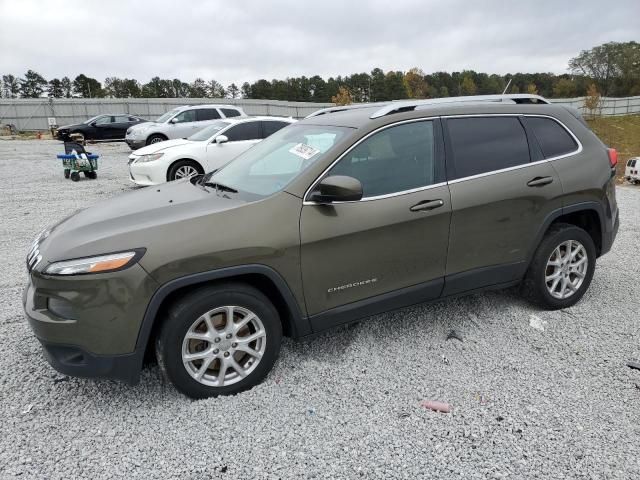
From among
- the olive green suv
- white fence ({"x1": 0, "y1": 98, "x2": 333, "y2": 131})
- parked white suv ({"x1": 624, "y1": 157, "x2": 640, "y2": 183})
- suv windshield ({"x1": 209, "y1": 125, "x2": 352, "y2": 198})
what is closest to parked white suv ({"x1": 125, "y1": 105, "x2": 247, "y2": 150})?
parked white suv ({"x1": 624, "y1": 157, "x2": 640, "y2": 183})

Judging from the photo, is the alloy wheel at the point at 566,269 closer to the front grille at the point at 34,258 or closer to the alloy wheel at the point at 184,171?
the front grille at the point at 34,258

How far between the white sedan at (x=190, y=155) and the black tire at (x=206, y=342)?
21.7 ft

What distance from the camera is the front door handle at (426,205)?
314 centimetres

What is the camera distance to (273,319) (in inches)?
113

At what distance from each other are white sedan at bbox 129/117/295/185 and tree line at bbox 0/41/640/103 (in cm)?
6980

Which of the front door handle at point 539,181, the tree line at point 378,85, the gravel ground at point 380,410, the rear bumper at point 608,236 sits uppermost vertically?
the tree line at point 378,85

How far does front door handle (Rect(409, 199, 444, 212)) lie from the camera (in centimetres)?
314

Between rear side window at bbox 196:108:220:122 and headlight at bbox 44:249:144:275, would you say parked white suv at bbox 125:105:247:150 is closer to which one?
rear side window at bbox 196:108:220:122

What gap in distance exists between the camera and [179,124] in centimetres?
1591

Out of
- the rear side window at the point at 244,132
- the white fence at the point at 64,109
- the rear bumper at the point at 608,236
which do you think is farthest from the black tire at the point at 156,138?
the white fence at the point at 64,109

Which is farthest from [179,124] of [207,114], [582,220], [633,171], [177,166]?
[582,220]

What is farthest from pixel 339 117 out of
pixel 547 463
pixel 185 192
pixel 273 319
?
pixel 547 463

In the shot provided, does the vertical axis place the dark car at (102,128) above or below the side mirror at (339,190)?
above

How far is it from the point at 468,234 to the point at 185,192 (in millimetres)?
2087
